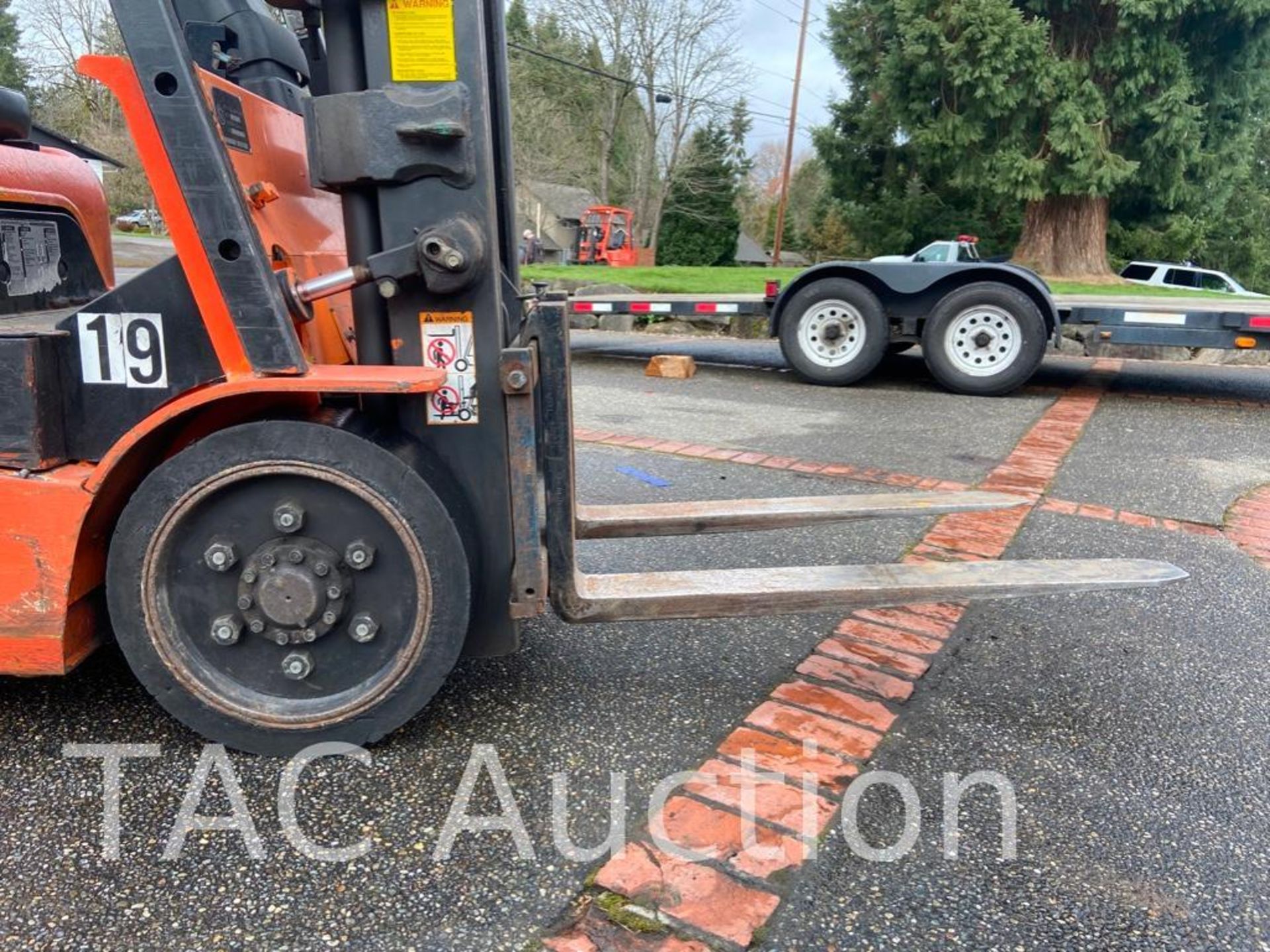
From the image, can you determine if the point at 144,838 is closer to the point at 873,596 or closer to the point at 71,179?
the point at 873,596

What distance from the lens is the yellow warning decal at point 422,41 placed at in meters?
2.43

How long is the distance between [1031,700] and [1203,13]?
20.7 m

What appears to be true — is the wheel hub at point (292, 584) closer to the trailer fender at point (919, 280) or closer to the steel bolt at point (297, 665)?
the steel bolt at point (297, 665)

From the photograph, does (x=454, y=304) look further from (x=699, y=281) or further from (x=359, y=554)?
(x=699, y=281)

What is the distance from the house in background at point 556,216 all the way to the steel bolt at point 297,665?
2076 inches

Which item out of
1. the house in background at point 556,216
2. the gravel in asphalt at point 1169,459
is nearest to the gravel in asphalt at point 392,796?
the gravel in asphalt at point 1169,459

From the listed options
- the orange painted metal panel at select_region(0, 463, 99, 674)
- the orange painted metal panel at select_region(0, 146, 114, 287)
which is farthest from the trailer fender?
the orange painted metal panel at select_region(0, 463, 99, 674)

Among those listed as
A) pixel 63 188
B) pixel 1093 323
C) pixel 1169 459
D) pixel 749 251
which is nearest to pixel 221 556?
pixel 63 188

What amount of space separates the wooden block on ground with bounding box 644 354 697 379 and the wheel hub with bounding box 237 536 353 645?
7.80 m

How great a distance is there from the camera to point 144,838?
236 cm

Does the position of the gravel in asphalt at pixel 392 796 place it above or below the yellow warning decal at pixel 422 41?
below

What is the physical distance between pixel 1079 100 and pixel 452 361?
67.2 feet

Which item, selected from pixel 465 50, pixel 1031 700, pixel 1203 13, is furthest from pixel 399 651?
pixel 1203 13

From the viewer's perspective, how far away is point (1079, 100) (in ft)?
63.1
